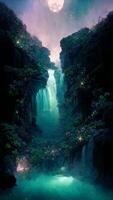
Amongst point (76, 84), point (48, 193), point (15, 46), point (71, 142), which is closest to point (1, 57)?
point (15, 46)

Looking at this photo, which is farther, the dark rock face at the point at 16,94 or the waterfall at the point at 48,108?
the waterfall at the point at 48,108

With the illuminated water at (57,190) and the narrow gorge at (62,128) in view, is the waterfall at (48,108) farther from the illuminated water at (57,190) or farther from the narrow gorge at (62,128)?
the illuminated water at (57,190)

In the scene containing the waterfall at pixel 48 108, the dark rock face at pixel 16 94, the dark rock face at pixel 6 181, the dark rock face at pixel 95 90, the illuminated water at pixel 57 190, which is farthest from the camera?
the waterfall at pixel 48 108

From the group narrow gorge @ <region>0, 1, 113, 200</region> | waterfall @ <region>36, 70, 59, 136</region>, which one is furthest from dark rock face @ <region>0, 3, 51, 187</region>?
waterfall @ <region>36, 70, 59, 136</region>

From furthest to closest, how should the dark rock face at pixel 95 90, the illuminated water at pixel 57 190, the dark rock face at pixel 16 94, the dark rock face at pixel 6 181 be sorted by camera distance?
the dark rock face at pixel 16 94 → the dark rock face at pixel 95 90 → the dark rock face at pixel 6 181 → the illuminated water at pixel 57 190

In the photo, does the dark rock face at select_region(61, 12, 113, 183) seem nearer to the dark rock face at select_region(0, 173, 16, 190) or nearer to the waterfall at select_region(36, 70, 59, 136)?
the waterfall at select_region(36, 70, 59, 136)

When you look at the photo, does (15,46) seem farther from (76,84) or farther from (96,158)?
(96,158)

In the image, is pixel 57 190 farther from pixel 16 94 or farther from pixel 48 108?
pixel 48 108

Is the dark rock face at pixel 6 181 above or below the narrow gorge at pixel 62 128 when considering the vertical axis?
below

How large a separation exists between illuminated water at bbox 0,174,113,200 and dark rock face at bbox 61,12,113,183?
165cm

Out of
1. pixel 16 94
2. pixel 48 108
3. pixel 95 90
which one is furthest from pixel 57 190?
pixel 48 108

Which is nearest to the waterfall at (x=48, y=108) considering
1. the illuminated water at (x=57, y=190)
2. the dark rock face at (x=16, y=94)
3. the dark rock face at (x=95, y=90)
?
the dark rock face at (x=95, y=90)

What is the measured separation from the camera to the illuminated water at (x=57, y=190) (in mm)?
17781

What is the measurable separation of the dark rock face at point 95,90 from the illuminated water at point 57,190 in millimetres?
1647
